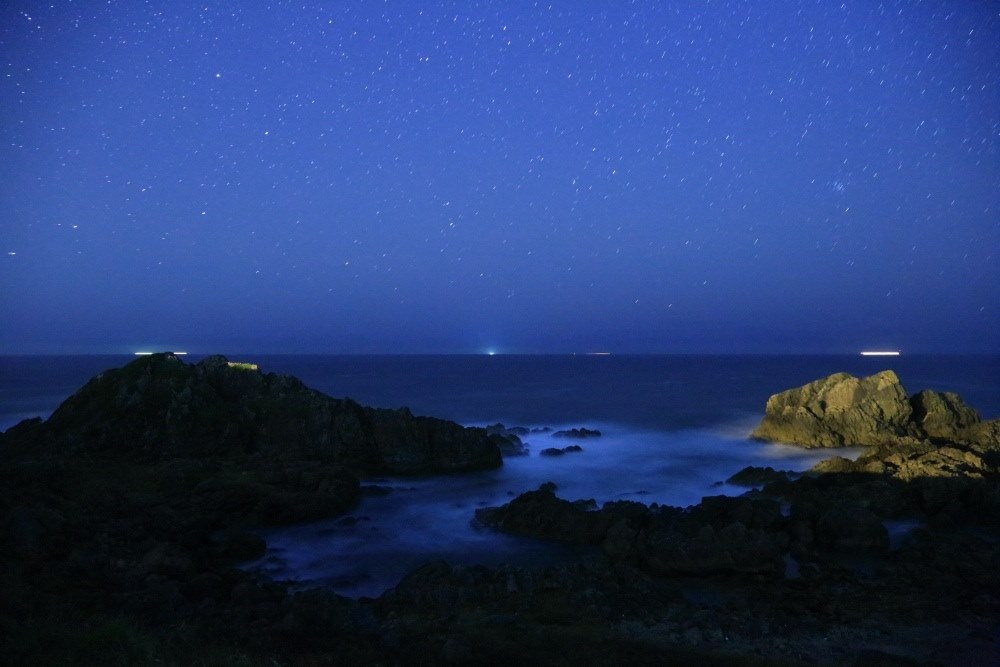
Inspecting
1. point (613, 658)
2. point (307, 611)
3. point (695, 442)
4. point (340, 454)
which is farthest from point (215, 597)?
point (695, 442)

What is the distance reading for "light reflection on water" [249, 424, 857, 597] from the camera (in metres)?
20.1

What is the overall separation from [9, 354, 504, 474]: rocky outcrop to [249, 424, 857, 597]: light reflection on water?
2168 mm

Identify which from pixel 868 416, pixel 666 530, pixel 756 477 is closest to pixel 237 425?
pixel 666 530

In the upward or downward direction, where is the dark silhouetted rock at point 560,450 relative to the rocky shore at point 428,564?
downward

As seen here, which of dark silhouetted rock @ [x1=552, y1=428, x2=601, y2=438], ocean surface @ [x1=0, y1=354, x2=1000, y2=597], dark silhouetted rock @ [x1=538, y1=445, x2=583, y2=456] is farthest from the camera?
dark silhouetted rock @ [x1=552, y1=428, x2=601, y2=438]

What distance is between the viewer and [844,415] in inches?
1657

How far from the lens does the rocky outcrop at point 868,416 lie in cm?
4031

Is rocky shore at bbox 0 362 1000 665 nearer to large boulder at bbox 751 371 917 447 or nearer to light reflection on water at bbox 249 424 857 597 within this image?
light reflection on water at bbox 249 424 857 597

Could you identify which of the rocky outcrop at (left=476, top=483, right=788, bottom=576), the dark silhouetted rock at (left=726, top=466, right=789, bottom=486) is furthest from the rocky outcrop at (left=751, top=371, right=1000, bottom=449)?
the rocky outcrop at (left=476, top=483, right=788, bottom=576)

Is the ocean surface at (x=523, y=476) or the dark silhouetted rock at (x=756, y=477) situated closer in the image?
the ocean surface at (x=523, y=476)

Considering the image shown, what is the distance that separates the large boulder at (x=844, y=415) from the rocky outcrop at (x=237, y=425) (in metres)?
21.3

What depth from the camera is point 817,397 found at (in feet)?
146

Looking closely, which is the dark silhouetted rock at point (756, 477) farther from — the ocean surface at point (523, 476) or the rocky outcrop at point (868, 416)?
the rocky outcrop at point (868, 416)

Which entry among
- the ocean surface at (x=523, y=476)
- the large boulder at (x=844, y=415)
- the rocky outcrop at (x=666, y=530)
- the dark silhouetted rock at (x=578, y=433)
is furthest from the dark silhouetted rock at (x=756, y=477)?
the dark silhouetted rock at (x=578, y=433)
